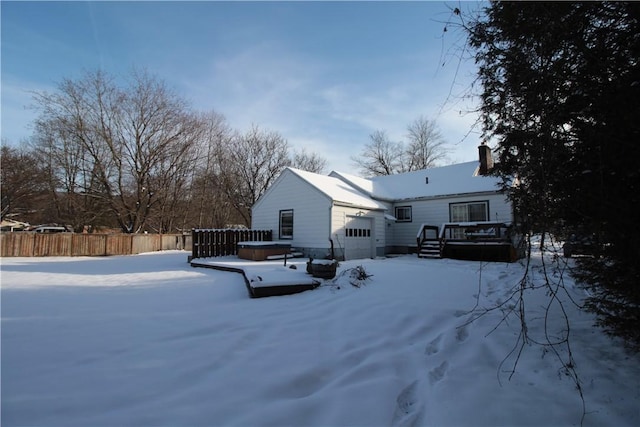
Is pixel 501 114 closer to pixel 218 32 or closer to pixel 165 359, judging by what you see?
pixel 165 359

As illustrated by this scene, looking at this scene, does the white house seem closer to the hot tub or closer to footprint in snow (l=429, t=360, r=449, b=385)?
the hot tub

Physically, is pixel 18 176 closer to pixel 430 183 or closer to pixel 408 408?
pixel 430 183

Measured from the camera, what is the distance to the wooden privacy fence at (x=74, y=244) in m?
15.7

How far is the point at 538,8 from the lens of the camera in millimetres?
2602

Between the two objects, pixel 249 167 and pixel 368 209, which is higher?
pixel 249 167

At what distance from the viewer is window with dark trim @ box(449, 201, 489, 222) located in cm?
1466

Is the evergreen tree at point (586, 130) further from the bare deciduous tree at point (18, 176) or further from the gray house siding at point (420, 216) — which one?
the bare deciduous tree at point (18, 176)

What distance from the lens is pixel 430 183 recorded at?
17.8 m

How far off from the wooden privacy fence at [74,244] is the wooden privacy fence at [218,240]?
9939 millimetres

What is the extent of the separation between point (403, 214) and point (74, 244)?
1938 centimetres

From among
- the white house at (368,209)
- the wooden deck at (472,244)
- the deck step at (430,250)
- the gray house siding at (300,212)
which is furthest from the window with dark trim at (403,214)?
the gray house siding at (300,212)

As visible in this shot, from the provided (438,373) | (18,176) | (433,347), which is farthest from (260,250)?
(18,176)

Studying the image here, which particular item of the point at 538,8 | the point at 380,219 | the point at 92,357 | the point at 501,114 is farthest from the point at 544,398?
the point at 380,219

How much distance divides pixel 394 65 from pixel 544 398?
14.4 ft
